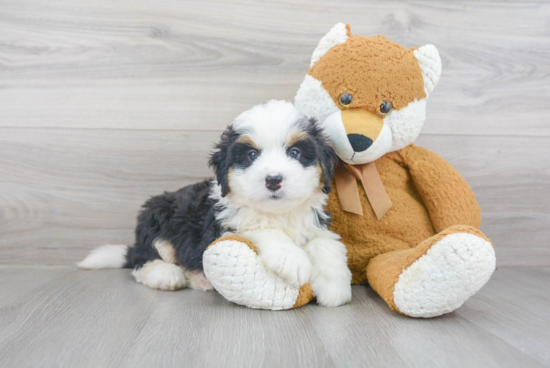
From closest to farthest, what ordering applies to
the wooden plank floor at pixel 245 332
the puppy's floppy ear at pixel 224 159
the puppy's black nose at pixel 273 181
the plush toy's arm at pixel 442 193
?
1. the wooden plank floor at pixel 245 332
2. the puppy's black nose at pixel 273 181
3. the puppy's floppy ear at pixel 224 159
4. the plush toy's arm at pixel 442 193

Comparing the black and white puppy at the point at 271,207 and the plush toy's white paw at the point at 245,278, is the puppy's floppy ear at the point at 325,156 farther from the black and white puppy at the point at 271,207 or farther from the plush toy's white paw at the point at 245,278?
the plush toy's white paw at the point at 245,278

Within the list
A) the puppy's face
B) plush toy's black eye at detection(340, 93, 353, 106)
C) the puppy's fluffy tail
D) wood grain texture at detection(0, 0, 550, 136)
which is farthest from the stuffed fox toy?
the puppy's fluffy tail

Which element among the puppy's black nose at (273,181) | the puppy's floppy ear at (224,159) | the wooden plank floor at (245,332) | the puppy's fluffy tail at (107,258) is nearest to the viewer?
the wooden plank floor at (245,332)

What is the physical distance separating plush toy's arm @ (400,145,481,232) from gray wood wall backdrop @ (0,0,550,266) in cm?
51

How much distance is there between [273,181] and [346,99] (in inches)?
16.0

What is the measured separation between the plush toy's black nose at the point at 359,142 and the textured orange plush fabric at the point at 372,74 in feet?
0.34

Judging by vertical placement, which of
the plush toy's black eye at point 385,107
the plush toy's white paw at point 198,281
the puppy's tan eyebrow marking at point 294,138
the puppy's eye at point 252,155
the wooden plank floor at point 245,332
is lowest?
the plush toy's white paw at point 198,281

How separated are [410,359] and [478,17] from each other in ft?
5.35

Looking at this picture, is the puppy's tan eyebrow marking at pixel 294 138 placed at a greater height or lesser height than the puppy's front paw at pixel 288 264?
greater

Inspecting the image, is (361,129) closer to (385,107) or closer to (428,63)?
(385,107)

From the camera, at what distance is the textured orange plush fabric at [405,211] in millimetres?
1444

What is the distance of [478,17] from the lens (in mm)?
1938

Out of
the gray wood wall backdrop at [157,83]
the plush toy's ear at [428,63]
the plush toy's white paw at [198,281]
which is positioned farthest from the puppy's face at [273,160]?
the gray wood wall backdrop at [157,83]

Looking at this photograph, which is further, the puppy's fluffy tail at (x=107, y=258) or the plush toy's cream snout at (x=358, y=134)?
the puppy's fluffy tail at (x=107, y=258)
